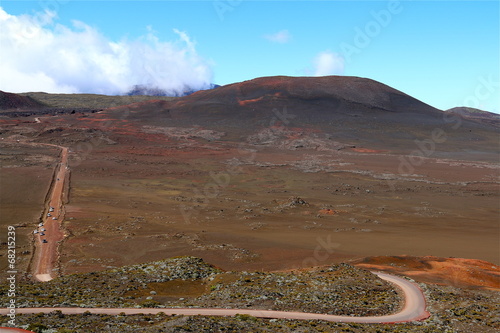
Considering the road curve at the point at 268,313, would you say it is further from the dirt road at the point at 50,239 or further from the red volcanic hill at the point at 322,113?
the red volcanic hill at the point at 322,113

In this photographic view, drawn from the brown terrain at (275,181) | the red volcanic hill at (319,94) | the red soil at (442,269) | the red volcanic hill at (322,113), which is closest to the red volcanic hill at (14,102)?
the brown terrain at (275,181)

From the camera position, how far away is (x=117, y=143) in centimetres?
10562

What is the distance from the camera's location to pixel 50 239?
3869 cm

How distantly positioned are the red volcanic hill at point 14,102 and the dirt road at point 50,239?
141519 millimetres

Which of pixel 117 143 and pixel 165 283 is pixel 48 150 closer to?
pixel 117 143

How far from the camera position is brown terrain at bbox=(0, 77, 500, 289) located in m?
38.8

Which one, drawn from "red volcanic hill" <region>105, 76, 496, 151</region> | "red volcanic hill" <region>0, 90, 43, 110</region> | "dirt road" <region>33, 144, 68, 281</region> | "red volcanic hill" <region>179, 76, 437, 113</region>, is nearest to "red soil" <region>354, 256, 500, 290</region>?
"dirt road" <region>33, 144, 68, 281</region>

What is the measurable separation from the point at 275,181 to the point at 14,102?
159 m

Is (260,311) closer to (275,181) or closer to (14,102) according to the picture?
(275,181)

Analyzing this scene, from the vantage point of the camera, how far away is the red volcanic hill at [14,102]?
177600mm

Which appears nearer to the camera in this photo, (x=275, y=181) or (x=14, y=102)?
(x=275, y=181)

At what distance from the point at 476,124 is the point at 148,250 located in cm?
Result: 14072

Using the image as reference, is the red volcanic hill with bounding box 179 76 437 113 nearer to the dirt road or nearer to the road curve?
the dirt road

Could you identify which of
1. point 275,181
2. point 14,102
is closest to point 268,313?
point 275,181
